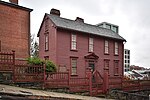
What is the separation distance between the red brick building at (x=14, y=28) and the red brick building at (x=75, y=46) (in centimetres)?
358

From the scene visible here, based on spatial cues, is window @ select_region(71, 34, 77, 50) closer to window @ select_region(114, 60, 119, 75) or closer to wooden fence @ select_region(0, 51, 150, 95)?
wooden fence @ select_region(0, 51, 150, 95)

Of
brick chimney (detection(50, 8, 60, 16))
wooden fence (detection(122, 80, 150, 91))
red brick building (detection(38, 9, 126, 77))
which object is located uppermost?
brick chimney (detection(50, 8, 60, 16))

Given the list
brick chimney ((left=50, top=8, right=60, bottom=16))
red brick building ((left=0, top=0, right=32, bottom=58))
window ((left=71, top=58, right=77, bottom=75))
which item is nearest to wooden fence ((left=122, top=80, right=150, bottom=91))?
window ((left=71, top=58, right=77, bottom=75))

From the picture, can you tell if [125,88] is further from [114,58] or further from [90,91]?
[114,58]

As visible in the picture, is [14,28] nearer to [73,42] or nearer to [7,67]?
[7,67]

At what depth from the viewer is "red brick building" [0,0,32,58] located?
19.4 metres

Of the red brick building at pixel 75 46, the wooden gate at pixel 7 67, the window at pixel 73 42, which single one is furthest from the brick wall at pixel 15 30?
the window at pixel 73 42

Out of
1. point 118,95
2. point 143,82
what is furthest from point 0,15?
point 143,82

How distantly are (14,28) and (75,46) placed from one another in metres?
7.82

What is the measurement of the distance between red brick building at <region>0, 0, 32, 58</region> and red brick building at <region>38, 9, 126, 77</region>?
358 centimetres

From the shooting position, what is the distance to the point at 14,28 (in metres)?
20.2

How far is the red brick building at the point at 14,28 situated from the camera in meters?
19.4

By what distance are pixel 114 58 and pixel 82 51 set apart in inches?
252

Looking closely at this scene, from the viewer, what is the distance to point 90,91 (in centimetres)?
1689
